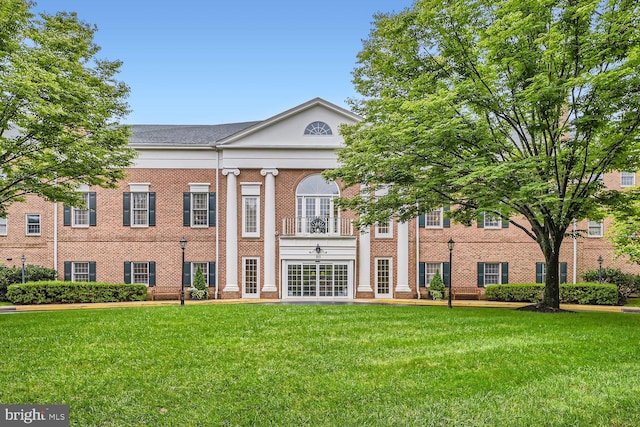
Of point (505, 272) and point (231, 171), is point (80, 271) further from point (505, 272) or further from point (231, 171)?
point (505, 272)

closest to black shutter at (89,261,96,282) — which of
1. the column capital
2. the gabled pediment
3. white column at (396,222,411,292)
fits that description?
the column capital

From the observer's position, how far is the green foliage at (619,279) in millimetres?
24438

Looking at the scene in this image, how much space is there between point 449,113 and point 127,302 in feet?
63.0

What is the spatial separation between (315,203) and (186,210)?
7392 millimetres

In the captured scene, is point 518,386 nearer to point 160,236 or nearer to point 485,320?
point 485,320

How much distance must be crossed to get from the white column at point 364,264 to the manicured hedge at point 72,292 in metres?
11.9

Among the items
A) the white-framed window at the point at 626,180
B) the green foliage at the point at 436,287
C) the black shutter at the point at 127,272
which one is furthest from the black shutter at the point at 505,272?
the black shutter at the point at 127,272

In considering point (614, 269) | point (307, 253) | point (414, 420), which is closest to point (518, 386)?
point (414, 420)

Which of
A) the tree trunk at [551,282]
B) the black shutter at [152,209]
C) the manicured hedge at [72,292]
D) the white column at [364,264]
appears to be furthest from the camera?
the black shutter at [152,209]

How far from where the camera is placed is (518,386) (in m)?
6.07

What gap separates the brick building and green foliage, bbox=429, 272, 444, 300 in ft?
2.49

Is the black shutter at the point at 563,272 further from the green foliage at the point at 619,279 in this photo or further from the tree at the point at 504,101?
the tree at the point at 504,101

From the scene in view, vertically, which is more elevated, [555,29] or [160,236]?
[555,29]

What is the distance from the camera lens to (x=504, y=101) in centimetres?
1305
